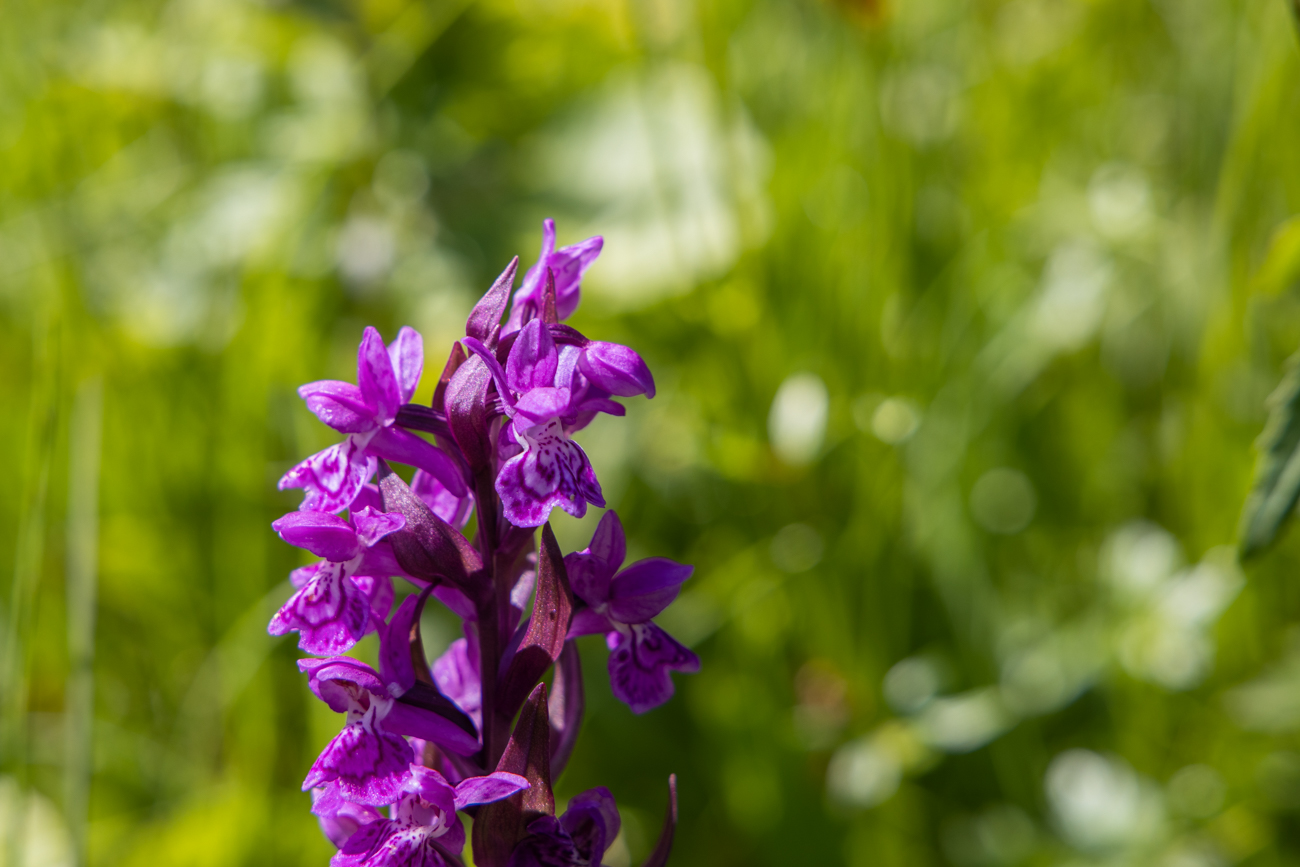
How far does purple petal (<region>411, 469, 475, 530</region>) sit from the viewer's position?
64 cm

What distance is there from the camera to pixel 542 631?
1.77ft

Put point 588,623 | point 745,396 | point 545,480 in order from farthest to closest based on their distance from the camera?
point 745,396
point 588,623
point 545,480

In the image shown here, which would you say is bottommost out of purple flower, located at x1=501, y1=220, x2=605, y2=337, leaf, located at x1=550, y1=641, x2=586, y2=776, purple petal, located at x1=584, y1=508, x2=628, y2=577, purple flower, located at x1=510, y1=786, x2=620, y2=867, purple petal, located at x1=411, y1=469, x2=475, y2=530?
purple flower, located at x1=510, y1=786, x2=620, y2=867

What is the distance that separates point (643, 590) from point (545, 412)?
0.47 feet

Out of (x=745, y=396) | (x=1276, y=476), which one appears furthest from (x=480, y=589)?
(x=745, y=396)

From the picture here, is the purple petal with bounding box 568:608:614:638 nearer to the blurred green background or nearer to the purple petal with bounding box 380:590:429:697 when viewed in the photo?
the purple petal with bounding box 380:590:429:697

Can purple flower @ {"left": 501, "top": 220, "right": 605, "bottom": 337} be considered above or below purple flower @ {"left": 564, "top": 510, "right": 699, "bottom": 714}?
above

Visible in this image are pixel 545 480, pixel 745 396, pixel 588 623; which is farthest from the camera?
pixel 745 396

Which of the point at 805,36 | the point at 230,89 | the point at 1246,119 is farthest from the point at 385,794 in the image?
the point at 805,36

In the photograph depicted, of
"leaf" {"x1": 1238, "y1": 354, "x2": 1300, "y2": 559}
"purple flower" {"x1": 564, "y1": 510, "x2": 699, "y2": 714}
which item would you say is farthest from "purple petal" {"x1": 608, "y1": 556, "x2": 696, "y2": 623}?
"leaf" {"x1": 1238, "y1": 354, "x2": 1300, "y2": 559}

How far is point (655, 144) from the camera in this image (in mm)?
1473

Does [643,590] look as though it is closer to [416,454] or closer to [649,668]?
[649,668]

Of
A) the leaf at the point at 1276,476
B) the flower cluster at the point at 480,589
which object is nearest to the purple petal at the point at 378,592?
the flower cluster at the point at 480,589

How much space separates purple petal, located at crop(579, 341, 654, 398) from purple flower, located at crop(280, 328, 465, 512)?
12 centimetres
